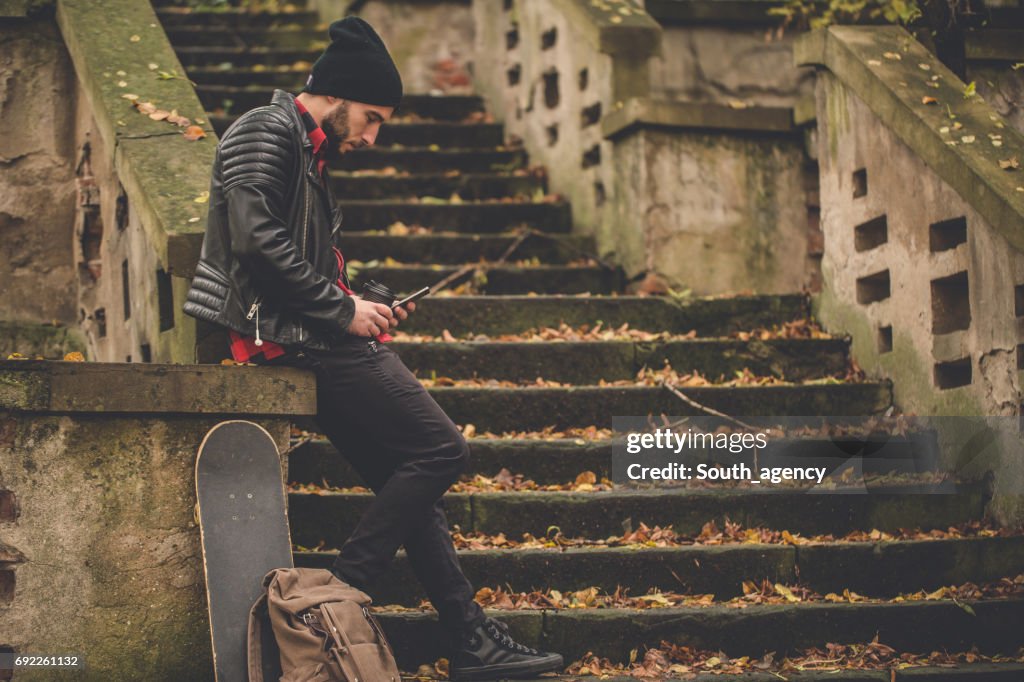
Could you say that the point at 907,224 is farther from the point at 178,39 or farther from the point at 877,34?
the point at 178,39

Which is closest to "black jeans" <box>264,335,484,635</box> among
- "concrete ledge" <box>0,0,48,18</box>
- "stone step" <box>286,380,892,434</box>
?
"stone step" <box>286,380,892,434</box>

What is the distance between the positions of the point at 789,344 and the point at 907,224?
906 millimetres

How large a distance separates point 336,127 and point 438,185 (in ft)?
15.0

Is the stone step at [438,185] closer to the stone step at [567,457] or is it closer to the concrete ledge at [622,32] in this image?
the concrete ledge at [622,32]

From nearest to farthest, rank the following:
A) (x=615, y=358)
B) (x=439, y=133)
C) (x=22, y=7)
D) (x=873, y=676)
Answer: (x=873, y=676)
(x=22, y=7)
(x=615, y=358)
(x=439, y=133)

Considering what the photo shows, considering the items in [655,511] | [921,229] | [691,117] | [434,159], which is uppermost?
[434,159]

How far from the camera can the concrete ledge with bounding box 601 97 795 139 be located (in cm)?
762

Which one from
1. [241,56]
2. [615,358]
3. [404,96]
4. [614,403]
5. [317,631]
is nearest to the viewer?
[317,631]

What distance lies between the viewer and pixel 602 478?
5.67m

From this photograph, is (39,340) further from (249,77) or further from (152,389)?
(249,77)

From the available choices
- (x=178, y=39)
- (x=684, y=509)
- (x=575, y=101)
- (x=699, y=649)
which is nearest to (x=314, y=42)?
(x=178, y=39)

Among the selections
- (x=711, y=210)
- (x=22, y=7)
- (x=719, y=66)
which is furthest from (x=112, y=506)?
(x=719, y=66)

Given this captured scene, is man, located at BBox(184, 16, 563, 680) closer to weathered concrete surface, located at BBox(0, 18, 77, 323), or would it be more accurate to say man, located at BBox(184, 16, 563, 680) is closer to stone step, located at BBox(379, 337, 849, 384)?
stone step, located at BBox(379, 337, 849, 384)

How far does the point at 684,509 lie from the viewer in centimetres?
536
